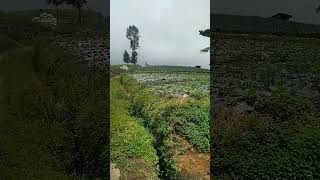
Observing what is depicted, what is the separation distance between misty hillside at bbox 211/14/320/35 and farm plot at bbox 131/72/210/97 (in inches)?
28.0

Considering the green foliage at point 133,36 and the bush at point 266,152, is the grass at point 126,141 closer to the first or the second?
the green foliage at point 133,36

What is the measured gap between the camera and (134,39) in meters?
8.92

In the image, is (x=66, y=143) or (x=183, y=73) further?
(x=183, y=73)

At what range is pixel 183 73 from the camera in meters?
9.42

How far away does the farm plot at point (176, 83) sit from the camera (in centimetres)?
924

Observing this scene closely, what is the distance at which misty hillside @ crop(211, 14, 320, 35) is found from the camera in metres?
9.31

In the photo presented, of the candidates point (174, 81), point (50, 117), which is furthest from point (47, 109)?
point (174, 81)

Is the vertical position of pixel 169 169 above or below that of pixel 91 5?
below

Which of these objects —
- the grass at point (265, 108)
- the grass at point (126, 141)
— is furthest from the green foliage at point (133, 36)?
the grass at point (265, 108)

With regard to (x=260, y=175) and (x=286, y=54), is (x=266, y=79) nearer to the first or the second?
(x=286, y=54)

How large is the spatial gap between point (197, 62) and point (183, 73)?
27 centimetres

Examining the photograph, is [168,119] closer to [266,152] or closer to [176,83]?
[176,83]

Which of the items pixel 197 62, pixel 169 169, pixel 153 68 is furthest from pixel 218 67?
pixel 169 169

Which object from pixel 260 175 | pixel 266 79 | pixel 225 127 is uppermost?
pixel 266 79
